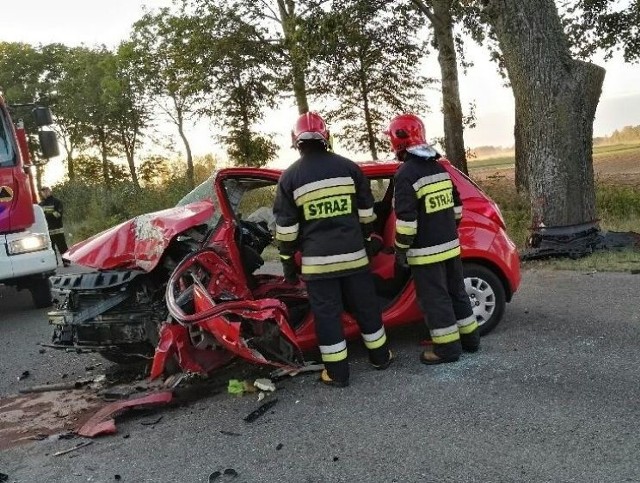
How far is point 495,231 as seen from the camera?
4930mm

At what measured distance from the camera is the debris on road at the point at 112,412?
151 inches

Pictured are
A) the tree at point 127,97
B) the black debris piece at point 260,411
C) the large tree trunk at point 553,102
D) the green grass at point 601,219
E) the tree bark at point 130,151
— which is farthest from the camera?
the tree bark at point 130,151

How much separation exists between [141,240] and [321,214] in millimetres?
1288

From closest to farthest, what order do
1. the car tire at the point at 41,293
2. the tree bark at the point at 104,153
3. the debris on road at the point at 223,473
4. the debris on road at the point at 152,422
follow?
the debris on road at the point at 223,473 < the debris on road at the point at 152,422 < the car tire at the point at 41,293 < the tree bark at the point at 104,153

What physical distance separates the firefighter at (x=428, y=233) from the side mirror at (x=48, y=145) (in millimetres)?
5675

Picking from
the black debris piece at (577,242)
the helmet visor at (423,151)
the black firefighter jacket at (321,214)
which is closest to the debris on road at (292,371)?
the black firefighter jacket at (321,214)

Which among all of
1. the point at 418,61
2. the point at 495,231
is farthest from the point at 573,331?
the point at 418,61

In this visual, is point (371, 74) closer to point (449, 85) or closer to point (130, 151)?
point (449, 85)

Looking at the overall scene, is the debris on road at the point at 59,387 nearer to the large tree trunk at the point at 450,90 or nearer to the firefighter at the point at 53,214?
the firefighter at the point at 53,214

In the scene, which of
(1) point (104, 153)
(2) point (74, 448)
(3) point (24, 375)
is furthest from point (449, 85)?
(1) point (104, 153)

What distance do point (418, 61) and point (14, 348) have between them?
16144 millimetres

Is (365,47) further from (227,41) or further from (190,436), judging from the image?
(190,436)

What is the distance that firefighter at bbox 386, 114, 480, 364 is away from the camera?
167 inches

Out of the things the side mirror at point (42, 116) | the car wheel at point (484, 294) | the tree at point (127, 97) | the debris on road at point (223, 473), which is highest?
the tree at point (127, 97)
